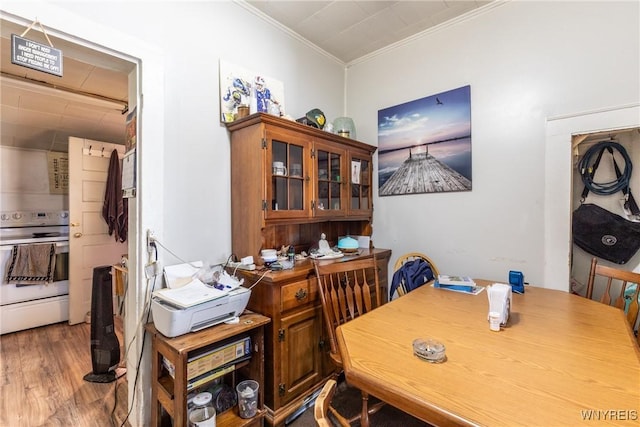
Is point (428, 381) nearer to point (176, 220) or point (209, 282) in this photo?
point (209, 282)

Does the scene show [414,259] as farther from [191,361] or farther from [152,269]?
[152,269]

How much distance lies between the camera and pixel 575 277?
252cm

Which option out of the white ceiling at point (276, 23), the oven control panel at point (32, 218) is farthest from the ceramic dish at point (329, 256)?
the oven control panel at point (32, 218)

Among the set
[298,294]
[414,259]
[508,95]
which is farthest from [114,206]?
[508,95]

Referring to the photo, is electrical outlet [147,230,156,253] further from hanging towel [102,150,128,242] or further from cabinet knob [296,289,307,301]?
hanging towel [102,150,128,242]

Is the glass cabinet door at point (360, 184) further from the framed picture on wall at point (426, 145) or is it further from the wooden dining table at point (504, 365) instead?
the wooden dining table at point (504, 365)

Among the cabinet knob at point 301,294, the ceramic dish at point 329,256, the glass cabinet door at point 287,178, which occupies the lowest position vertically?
the cabinet knob at point 301,294

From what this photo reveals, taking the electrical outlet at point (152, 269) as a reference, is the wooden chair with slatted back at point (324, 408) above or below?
below

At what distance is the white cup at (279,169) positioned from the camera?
1.95 meters

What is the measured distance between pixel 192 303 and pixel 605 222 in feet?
10.2

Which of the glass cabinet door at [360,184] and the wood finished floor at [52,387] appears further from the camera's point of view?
the glass cabinet door at [360,184]

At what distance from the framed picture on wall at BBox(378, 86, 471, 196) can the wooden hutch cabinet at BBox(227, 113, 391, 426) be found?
1.88 feet

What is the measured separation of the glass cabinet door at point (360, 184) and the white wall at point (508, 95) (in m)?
0.27

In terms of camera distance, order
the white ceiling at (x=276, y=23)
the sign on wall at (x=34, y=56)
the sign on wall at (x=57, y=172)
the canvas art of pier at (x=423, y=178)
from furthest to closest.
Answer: the sign on wall at (x=57, y=172) → the canvas art of pier at (x=423, y=178) → the white ceiling at (x=276, y=23) → the sign on wall at (x=34, y=56)
